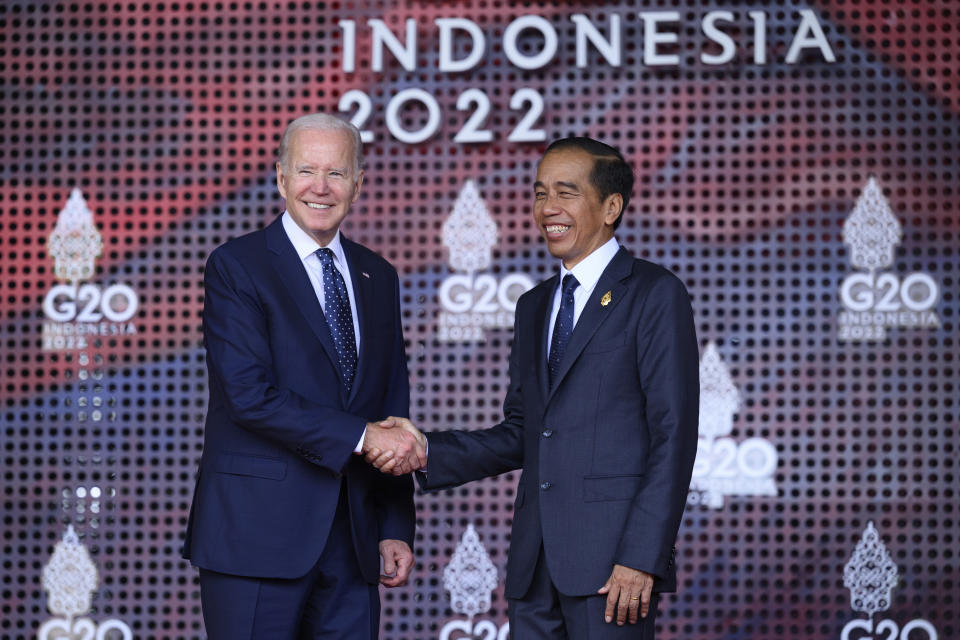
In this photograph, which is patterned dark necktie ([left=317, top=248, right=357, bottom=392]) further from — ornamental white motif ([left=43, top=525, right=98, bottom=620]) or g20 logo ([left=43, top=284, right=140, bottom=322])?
ornamental white motif ([left=43, top=525, right=98, bottom=620])

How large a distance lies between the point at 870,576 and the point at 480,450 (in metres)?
2.23

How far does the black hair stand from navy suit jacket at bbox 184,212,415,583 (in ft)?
2.36

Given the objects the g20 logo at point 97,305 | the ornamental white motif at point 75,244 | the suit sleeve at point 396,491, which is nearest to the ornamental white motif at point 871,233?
the suit sleeve at point 396,491

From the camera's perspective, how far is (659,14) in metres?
5.06

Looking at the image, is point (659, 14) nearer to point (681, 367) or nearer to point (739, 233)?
point (739, 233)

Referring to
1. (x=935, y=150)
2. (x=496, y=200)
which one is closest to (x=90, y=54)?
(x=496, y=200)

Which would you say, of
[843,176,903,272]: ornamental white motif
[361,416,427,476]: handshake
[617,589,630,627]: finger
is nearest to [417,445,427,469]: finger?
[361,416,427,476]: handshake

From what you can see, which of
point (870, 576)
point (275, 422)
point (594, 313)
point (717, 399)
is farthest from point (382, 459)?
point (870, 576)

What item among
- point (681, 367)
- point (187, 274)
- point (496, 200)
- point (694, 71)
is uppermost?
point (694, 71)

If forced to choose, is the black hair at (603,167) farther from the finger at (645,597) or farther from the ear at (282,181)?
the finger at (645,597)

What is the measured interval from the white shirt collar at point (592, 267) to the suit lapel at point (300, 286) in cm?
69

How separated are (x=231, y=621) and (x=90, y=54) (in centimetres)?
317

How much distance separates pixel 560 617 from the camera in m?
3.11

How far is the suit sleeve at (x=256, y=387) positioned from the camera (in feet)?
10.0
